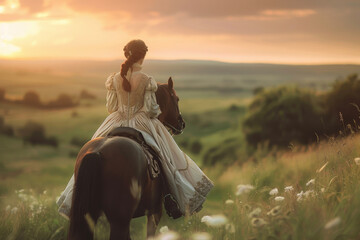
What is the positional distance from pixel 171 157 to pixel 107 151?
160 cm

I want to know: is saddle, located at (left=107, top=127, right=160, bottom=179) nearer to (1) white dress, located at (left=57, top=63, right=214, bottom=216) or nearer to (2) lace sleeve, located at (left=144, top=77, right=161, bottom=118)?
(1) white dress, located at (left=57, top=63, right=214, bottom=216)

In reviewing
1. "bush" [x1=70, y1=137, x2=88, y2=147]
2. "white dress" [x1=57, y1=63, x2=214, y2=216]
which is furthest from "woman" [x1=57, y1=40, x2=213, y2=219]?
"bush" [x1=70, y1=137, x2=88, y2=147]

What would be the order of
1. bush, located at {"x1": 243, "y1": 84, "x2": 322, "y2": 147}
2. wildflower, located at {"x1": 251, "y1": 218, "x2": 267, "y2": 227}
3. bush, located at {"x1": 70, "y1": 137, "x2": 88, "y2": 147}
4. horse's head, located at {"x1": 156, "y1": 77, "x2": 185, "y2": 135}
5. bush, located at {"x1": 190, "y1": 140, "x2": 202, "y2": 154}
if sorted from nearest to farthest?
wildflower, located at {"x1": 251, "y1": 218, "x2": 267, "y2": 227} < horse's head, located at {"x1": 156, "y1": 77, "x2": 185, "y2": 135} < bush, located at {"x1": 243, "y1": 84, "x2": 322, "y2": 147} < bush, located at {"x1": 70, "y1": 137, "x2": 88, "y2": 147} < bush, located at {"x1": 190, "y1": 140, "x2": 202, "y2": 154}

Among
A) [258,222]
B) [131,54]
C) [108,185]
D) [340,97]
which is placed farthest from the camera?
[340,97]

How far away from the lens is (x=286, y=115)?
32406 millimetres

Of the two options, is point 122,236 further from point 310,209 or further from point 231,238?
point 310,209

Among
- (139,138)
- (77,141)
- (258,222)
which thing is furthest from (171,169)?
(77,141)

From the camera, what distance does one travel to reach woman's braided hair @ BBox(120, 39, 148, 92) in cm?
646

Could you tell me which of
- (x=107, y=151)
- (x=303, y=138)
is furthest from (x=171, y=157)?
(x=303, y=138)

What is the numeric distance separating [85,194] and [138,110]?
1805 millimetres

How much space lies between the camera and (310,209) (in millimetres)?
4664

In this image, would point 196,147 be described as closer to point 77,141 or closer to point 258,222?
point 77,141

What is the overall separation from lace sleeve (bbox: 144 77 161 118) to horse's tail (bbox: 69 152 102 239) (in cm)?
149

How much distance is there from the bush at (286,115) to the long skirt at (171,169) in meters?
25.4
